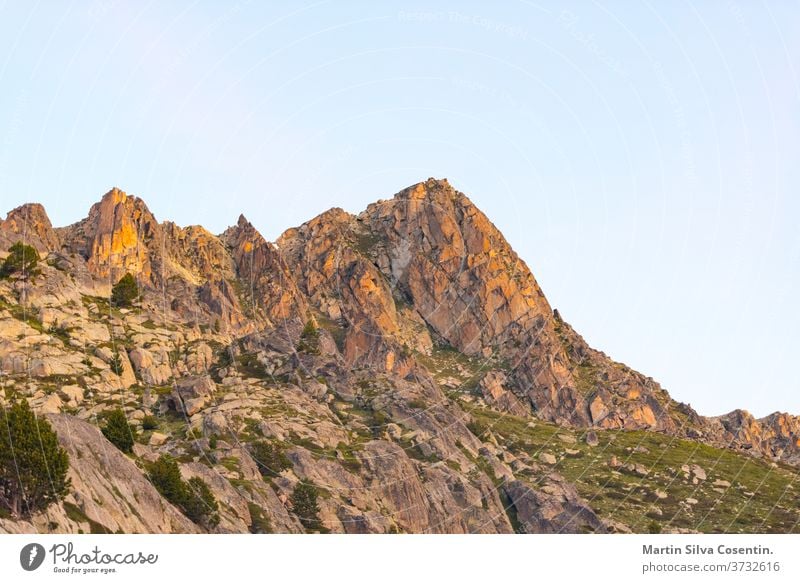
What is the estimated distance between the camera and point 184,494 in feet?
321

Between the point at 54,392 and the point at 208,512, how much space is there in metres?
44.9

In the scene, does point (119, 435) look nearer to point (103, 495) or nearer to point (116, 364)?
point (103, 495)

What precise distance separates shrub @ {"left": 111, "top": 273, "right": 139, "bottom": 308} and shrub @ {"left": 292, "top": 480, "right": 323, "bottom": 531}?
74625 millimetres

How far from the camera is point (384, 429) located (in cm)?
17712

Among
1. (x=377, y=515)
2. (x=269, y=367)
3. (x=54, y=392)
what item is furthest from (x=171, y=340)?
(x=377, y=515)

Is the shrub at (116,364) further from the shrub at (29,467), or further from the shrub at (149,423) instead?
the shrub at (29,467)

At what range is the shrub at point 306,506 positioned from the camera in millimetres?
122812

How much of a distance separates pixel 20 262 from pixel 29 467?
108 metres

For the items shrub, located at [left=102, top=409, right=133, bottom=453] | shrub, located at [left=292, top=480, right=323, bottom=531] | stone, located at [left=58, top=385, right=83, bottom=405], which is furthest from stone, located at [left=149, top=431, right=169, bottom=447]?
shrub, located at [left=292, top=480, right=323, bottom=531]
